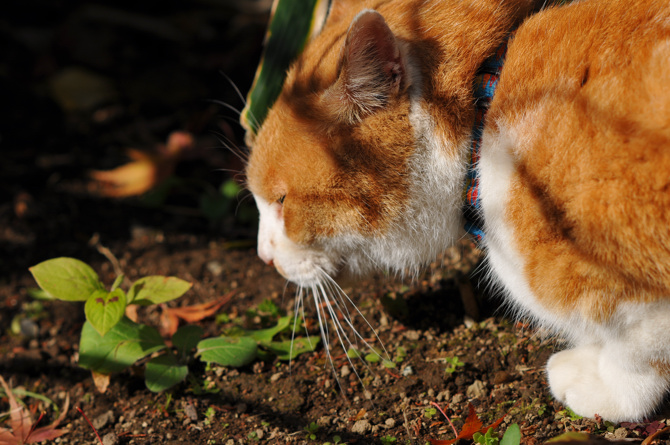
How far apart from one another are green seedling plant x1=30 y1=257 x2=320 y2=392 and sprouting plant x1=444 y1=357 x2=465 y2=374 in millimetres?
471

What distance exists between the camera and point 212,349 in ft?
6.48

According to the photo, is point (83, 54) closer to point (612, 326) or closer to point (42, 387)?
point (42, 387)

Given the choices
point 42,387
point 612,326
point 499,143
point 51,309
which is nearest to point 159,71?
point 51,309

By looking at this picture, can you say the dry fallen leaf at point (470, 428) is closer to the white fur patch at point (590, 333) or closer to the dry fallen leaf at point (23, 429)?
the white fur patch at point (590, 333)

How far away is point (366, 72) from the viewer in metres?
1.60

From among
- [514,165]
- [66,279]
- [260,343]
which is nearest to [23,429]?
[66,279]

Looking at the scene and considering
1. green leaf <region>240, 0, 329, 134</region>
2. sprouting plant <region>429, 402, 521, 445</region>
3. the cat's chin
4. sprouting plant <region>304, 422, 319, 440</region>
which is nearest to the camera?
sprouting plant <region>429, 402, 521, 445</region>

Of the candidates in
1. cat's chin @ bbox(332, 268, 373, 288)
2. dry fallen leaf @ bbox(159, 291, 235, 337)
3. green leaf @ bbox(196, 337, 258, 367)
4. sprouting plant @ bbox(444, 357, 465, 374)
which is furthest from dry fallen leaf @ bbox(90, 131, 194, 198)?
sprouting plant @ bbox(444, 357, 465, 374)

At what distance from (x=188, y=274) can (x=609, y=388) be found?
1.74m

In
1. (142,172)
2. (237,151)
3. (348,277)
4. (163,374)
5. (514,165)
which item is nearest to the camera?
(514,165)

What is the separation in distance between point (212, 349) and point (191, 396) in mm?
177

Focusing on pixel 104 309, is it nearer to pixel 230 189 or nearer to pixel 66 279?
pixel 66 279

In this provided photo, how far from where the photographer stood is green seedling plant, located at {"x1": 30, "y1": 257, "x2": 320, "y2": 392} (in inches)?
73.4

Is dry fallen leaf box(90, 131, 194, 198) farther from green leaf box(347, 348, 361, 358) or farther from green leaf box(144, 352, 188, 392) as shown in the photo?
green leaf box(347, 348, 361, 358)
